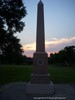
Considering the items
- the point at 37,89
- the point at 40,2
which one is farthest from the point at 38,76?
the point at 40,2

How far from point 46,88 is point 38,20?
14.6 feet

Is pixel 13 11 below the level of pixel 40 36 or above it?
above

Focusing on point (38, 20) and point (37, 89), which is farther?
point (38, 20)

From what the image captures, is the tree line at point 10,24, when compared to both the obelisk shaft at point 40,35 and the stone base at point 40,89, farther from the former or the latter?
the stone base at point 40,89

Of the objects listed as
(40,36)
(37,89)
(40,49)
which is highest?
(40,36)

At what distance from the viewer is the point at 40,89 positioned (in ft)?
34.8

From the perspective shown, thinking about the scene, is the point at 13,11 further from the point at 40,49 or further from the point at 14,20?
the point at 40,49

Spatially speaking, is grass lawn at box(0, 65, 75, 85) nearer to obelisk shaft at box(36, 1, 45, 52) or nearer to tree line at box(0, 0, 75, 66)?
tree line at box(0, 0, 75, 66)

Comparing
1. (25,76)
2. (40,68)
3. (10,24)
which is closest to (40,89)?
(40,68)

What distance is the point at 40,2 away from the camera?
12.3 m

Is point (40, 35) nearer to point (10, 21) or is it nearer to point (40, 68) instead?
point (40, 68)

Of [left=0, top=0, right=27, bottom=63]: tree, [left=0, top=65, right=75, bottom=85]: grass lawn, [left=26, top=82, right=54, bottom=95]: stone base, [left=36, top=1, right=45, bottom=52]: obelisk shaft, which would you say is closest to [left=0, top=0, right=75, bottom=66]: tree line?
[left=0, top=0, right=27, bottom=63]: tree

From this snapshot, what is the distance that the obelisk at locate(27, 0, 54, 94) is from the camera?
10609 millimetres

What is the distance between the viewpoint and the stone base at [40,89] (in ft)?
34.3
